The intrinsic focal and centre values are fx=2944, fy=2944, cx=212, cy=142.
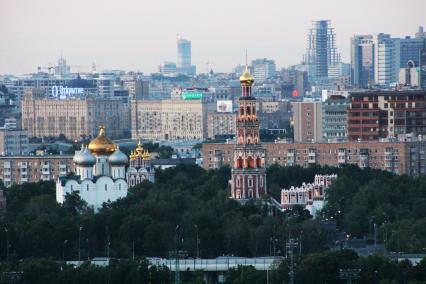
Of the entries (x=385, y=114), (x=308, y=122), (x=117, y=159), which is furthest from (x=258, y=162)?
(x=308, y=122)

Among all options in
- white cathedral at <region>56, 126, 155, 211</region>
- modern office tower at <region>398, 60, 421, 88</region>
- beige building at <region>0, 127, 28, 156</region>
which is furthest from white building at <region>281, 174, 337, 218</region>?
modern office tower at <region>398, 60, 421, 88</region>

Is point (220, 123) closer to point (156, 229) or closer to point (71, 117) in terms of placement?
point (71, 117)

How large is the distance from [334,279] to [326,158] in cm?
4516

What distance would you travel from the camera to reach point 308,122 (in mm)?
131500

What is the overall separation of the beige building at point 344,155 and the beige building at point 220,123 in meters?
46.0

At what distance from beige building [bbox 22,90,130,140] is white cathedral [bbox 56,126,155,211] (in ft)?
228

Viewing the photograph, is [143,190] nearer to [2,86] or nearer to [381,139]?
[381,139]

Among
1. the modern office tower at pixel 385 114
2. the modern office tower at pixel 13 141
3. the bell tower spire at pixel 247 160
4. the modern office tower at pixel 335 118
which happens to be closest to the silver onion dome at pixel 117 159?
the bell tower spire at pixel 247 160

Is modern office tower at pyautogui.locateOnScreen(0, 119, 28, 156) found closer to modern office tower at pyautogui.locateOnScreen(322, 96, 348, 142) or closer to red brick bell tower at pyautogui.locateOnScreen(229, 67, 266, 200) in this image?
modern office tower at pyautogui.locateOnScreen(322, 96, 348, 142)

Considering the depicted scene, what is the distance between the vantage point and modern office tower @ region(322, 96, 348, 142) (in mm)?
123925

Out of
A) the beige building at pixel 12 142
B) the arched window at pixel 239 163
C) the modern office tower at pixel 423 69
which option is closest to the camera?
the arched window at pixel 239 163

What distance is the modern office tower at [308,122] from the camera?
12870cm

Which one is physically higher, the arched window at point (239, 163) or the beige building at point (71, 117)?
the arched window at point (239, 163)

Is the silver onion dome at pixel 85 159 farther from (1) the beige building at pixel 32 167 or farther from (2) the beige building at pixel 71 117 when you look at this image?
(2) the beige building at pixel 71 117
